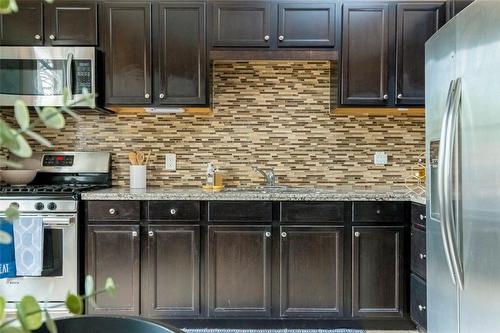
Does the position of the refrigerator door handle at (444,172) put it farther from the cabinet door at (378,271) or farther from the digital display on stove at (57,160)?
the digital display on stove at (57,160)

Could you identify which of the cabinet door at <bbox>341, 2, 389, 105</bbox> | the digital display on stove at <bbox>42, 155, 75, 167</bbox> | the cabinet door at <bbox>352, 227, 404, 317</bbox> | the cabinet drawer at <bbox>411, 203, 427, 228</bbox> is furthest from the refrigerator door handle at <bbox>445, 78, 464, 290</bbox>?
the digital display on stove at <bbox>42, 155, 75, 167</bbox>

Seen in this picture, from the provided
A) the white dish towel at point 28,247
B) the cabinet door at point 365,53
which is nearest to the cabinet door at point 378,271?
the cabinet door at point 365,53

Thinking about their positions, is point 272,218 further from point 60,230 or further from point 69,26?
point 69,26

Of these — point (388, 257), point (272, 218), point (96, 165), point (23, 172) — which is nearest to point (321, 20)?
point (272, 218)

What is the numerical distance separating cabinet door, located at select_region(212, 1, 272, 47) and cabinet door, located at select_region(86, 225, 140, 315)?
146cm

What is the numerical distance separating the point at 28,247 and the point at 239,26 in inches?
79.3

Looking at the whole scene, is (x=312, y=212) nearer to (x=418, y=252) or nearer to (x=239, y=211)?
(x=239, y=211)

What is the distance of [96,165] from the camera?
9.52ft

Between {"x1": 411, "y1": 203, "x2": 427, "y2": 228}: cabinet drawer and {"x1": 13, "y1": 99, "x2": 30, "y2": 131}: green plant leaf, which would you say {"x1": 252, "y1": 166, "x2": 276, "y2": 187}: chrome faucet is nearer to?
{"x1": 411, "y1": 203, "x2": 427, "y2": 228}: cabinet drawer

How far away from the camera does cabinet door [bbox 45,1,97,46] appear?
2.62 meters

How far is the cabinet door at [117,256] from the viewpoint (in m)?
2.36

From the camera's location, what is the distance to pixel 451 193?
61.2 inches

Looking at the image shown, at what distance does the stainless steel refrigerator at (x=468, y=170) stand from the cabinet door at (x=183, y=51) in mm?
1528

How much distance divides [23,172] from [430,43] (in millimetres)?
2842
